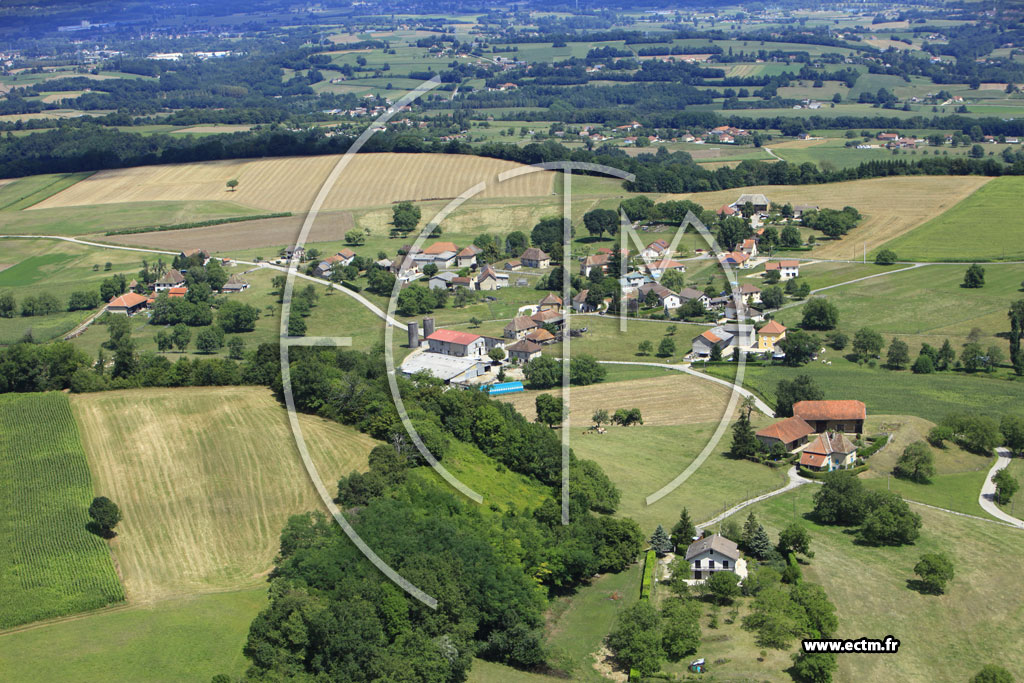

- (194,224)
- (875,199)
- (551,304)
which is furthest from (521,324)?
(194,224)

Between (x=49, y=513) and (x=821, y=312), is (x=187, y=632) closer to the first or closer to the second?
(x=49, y=513)

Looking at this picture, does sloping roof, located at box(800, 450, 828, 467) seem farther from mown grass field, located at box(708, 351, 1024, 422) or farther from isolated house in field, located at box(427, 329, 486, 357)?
isolated house in field, located at box(427, 329, 486, 357)

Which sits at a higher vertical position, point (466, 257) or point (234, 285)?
point (466, 257)

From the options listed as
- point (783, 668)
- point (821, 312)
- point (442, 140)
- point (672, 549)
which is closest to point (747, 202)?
point (821, 312)

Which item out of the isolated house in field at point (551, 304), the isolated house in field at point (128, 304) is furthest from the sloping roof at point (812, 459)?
the isolated house in field at point (128, 304)

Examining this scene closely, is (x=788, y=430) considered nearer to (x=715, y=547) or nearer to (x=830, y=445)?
(x=830, y=445)

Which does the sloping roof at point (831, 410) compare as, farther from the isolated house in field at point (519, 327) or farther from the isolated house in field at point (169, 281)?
the isolated house in field at point (169, 281)
